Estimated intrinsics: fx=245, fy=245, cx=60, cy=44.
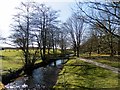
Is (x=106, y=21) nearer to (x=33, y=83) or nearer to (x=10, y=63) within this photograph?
(x=33, y=83)

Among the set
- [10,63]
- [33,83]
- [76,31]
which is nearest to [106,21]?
[33,83]

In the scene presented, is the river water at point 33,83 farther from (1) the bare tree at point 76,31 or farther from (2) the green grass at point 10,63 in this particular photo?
(1) the bare tree at point 76,31

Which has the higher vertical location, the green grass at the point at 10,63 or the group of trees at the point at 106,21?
the group of trees at the point at 106,21

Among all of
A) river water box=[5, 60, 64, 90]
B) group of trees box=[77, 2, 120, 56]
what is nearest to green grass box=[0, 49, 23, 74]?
river water box=[5, 60, 64, 90]

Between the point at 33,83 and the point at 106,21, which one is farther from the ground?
the point at 106,21

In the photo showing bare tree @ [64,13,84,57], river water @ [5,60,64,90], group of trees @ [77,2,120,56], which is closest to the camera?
group of trees @ [77,2,120,56]

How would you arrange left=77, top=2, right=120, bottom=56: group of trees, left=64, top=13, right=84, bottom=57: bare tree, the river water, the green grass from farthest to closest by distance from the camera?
left=64, top=13, right=84, bottom=57: bare tree < the green grass < the river water < left=77, top=2, right=120, bottom=56: group of trees

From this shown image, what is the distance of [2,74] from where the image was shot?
32.7 m

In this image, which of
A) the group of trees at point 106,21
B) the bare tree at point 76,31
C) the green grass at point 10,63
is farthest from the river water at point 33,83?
the bare tree at point 76,31

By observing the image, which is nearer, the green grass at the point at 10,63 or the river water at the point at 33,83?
the river water at the point at 33,83

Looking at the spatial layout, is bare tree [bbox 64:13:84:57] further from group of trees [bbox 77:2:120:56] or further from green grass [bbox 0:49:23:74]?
group of trees [bbox 77:2:120:56]

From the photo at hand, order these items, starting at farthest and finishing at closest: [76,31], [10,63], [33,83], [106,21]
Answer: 1. [76,31]
2. [10,63]
3. [33,83]
4. [106,21]

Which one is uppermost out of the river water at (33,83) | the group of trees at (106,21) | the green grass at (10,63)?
the group of trees at (106,21)

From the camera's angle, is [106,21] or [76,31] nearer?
[106,21]
